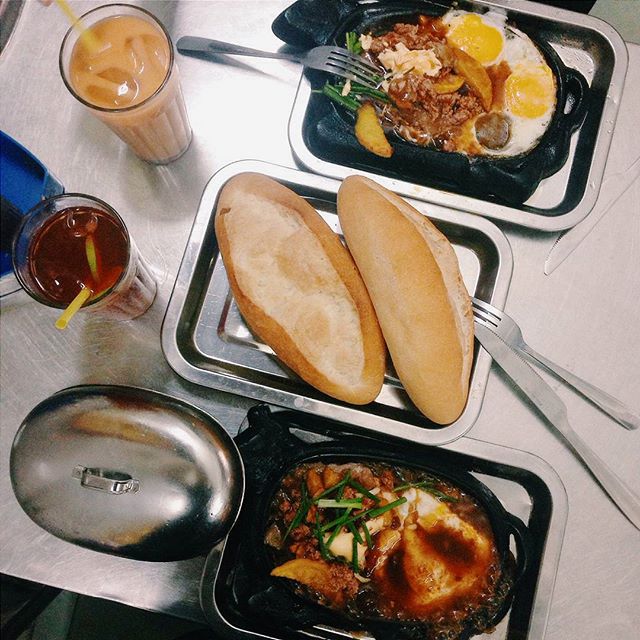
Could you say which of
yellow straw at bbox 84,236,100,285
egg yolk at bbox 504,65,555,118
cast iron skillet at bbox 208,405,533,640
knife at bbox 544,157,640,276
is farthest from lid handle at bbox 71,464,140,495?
egg yolk at bbox 504,65,555,118

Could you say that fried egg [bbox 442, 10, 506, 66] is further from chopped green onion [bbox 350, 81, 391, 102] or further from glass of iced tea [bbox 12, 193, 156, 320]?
glass of iced tea [bbox 12, 193, 156, 320]

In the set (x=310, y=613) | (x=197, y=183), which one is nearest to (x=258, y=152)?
(x=197, y=183)

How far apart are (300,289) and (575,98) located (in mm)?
756

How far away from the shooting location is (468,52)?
4.04 feet

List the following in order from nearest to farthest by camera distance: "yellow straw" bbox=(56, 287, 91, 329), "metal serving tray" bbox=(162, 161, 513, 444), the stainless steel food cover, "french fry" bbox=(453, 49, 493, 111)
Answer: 1. "yellow straw" bbox=(56, 287, 91, 329)
2. the stainless steel food cover
3. "metal serving tray" bbox=(162, 161, 513, 444)
4. "french fry" bbox=(453, 49, 493, 111)

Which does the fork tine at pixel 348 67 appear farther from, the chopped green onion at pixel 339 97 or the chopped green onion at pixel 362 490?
the chopped green onion at pixel 362 490

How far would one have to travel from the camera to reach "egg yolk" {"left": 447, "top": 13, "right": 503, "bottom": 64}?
1.23m

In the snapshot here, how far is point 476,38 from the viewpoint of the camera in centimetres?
123

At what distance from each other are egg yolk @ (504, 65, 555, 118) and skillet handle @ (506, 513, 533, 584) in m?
0.84

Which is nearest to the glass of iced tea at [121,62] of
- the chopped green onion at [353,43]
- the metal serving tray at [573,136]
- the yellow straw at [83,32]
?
the yellow straw at [83,32]

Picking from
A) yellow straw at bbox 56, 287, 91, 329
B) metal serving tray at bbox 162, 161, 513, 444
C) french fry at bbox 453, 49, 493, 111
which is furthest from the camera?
french fry at bbox 453, 49, 493, 111

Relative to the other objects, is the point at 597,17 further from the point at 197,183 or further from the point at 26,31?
the point at 26,31

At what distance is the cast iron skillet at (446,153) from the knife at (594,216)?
14 cm

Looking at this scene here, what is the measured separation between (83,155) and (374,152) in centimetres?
64
